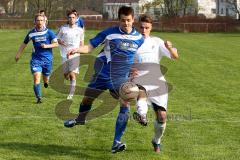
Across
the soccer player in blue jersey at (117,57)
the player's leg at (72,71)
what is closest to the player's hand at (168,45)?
the soccer player in blue jersey at (117,57)

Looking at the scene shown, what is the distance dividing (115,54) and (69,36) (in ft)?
18.2

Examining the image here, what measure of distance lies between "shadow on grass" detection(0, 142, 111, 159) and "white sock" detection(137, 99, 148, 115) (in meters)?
0.81

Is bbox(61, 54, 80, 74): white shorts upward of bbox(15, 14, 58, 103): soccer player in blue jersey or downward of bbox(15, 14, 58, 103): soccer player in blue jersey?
downward

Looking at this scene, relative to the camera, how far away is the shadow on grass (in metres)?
7.32

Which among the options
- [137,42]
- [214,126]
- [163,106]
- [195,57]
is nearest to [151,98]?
[163,106]

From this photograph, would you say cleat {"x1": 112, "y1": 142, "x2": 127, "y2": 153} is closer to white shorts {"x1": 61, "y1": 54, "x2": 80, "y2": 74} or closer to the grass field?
the grass field

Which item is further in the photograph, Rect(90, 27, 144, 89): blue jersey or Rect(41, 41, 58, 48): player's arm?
Rect(41, 41, 58, 48): player's arm

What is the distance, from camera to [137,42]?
24.7ft

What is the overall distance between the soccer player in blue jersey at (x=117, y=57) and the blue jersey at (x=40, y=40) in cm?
412

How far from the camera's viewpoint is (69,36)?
13062 mm

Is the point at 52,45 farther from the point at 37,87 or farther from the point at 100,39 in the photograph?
the point at 100,39

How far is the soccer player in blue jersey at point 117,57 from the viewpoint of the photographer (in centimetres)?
729

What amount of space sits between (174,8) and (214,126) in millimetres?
81066

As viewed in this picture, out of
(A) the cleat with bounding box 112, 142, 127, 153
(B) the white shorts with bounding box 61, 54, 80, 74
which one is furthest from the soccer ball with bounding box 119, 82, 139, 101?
(B) the white shorts with bounding box 61, 54, 80, 74
